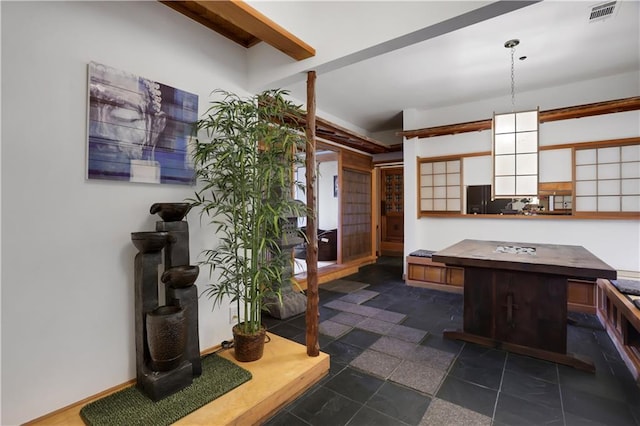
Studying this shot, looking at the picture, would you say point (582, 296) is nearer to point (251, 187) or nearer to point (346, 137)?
point (346, 137)

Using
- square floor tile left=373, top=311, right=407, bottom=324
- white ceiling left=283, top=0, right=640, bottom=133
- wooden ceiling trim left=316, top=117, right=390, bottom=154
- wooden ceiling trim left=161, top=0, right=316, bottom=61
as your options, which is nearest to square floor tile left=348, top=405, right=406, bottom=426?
square floor tile left=373, top=311, right=407, bottom=324

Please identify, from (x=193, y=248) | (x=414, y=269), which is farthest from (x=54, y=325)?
(x=414, y=269)

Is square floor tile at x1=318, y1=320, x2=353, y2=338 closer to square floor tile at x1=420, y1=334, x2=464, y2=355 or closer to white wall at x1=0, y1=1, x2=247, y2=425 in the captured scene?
square floor tile at x1=420, y1=334, x2=464, y2=355

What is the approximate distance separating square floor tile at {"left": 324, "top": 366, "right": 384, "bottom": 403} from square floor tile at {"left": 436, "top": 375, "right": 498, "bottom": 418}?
0.44 meters

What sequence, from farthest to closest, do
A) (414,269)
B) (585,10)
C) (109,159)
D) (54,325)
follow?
(414,269) → (585,10) → (109,159) → (54,325)

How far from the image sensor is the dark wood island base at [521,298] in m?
2.35

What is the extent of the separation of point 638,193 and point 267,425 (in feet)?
15.8

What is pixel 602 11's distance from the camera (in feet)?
7.97

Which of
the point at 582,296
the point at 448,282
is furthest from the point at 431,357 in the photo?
the point at 582,296

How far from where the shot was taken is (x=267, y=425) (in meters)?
Result: 1.70

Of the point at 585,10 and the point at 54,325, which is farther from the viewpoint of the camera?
the point at 585,10

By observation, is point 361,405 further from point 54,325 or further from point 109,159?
point 109,159

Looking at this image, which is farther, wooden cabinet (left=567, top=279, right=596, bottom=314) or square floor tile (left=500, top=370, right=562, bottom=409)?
wooden cabinet (left=567, top=279, right=596, bottom=314)

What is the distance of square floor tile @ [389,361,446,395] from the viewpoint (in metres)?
2.04
